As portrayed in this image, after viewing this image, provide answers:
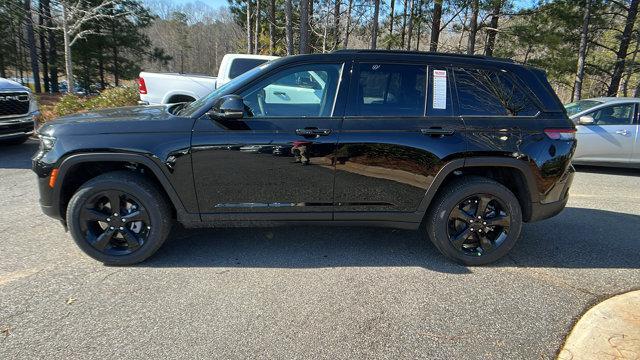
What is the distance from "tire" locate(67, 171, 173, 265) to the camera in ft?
10.6

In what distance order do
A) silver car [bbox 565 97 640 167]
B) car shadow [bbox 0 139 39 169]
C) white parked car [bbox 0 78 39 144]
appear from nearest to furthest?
1. car shadow [bbox 0 139 39 169]
2. white parked car [bbox 0 78 39 144]
3. silver car [bbox 565 97 640 167]

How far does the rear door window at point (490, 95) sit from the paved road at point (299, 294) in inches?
56.8

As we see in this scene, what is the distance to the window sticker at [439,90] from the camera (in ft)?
11.1

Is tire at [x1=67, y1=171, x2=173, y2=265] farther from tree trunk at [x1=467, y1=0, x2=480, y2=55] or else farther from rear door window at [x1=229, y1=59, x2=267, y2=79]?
tree trunk at [x1=467, y1=0, x2=480, y2=55]

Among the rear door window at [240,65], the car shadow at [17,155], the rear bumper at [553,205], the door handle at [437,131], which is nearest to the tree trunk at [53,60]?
the car shadow at [17,155]

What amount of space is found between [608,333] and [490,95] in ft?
6.77

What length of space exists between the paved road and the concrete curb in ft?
0.31

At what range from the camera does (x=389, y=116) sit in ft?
11.0

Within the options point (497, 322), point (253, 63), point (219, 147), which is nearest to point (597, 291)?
point (497, 322)

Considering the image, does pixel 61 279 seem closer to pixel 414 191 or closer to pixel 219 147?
pixel 219 147

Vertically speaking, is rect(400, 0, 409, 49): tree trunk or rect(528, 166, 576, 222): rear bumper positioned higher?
rect(400, 0, 409, 49): tree trunk

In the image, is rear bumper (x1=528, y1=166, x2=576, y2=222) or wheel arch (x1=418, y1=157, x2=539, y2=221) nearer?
wheel arch (x1=418, y1=157, x2=539, y2=221)

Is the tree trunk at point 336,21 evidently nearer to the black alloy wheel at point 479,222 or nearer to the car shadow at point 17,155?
the car shadow at point 17,155

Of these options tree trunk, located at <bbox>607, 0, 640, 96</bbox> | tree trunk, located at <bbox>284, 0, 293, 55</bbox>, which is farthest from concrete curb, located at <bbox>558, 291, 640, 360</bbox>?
tree trunk, located at <bbox>607, 0, 640, 96</bbox>
